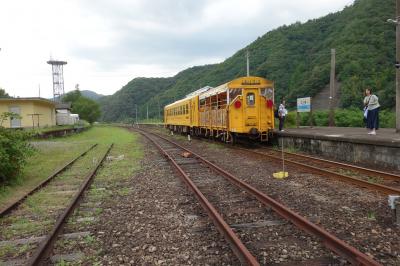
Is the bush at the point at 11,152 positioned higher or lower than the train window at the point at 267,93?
lower

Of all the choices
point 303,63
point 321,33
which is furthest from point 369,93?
point 321,33

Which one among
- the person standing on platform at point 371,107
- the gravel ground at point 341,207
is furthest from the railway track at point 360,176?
the person standing on platform at point 371,107

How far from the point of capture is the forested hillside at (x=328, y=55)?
42.0m

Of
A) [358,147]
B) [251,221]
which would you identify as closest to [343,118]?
[358,147]

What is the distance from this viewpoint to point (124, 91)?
15050 cm

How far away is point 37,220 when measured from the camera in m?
6.41

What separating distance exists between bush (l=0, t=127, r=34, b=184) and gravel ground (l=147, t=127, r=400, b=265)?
5.71 meters

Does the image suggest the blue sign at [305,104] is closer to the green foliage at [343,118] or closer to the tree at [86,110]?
the green foliage at [343,118]

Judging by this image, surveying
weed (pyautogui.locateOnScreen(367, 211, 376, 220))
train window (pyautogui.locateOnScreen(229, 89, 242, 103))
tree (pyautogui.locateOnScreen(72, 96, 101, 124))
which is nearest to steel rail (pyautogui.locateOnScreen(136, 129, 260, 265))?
weed (pyautogui.locateOnScreen(367, 211, 376, 220))

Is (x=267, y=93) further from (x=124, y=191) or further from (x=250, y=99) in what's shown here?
(x=124, y=191)

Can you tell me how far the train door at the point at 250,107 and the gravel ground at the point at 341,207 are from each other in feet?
19.1

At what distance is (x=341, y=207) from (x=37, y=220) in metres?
5.07

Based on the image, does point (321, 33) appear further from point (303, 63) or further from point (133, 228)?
point (133, 228)

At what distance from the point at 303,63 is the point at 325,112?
1109 inches
